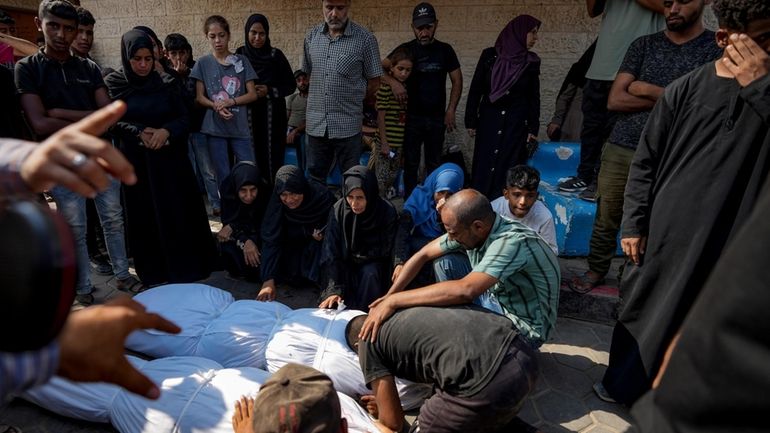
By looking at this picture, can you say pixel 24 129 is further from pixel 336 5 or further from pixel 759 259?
pixel 759 259

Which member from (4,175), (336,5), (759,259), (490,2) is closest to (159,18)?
(336,5)

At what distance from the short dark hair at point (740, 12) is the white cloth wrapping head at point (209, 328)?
2.68m

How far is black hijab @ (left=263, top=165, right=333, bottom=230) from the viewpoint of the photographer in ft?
11.7

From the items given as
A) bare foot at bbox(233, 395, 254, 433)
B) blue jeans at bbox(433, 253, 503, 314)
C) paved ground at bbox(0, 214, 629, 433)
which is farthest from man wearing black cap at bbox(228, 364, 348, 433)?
blue jeans at bbox(433, 253, 503, 314)

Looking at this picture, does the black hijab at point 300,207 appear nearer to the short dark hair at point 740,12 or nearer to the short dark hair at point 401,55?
the short dark hair at point 401,55

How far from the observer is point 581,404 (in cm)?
257

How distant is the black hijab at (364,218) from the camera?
331 centimetres

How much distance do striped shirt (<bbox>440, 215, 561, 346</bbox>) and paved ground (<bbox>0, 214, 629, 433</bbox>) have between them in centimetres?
40

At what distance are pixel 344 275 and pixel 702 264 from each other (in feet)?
7.21

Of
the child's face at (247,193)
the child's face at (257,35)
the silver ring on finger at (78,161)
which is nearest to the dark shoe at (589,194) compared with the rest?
the child's face at (247,193)

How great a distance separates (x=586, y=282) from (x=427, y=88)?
91.4 inches

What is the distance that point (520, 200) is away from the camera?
323 cm

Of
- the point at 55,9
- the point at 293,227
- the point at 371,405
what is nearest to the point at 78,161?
the point at 371,405

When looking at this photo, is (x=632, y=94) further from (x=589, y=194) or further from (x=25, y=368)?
(x=25, y=368)
